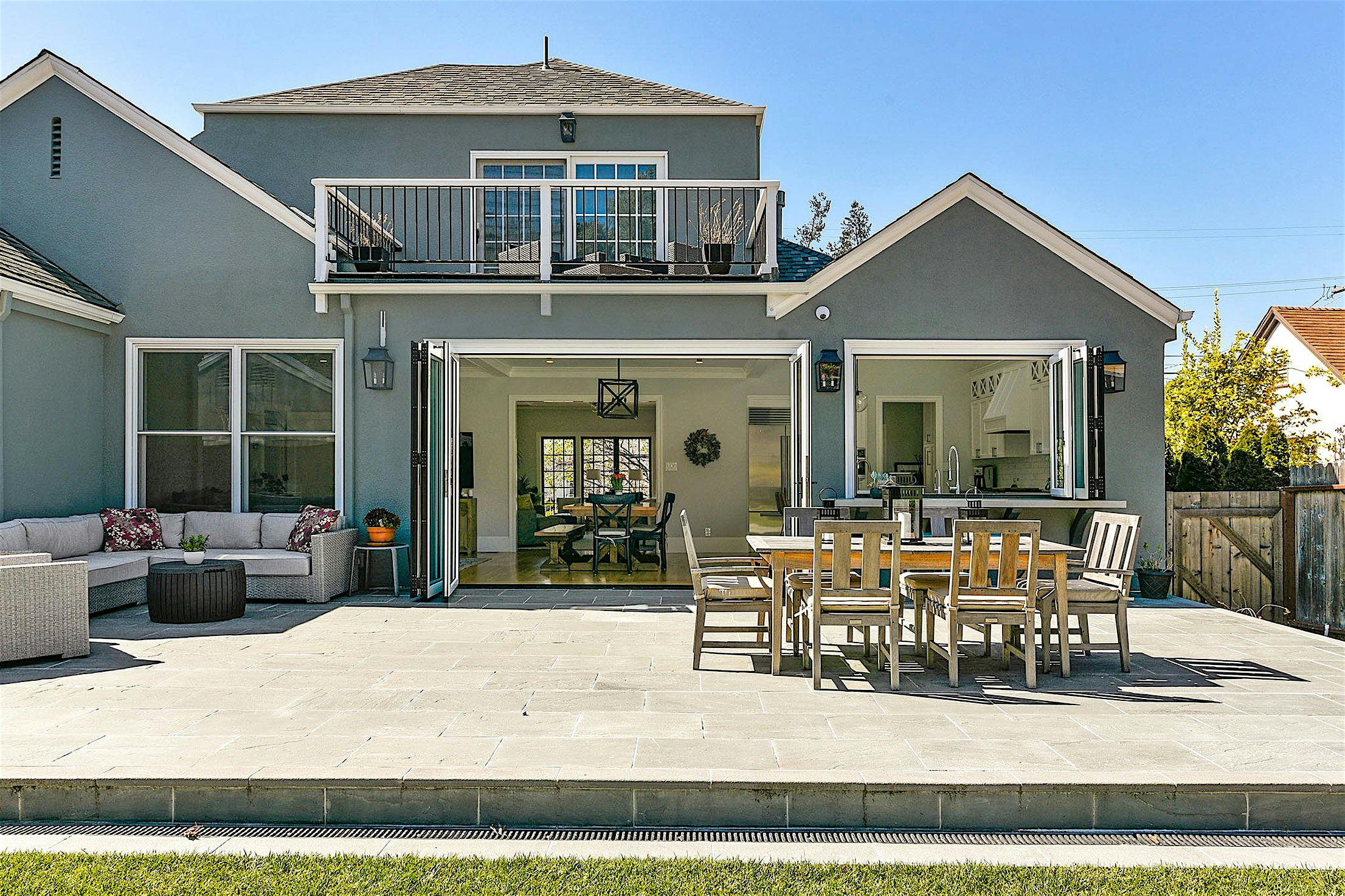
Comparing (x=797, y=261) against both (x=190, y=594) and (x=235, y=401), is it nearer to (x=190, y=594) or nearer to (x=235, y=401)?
(x=235, y=401)

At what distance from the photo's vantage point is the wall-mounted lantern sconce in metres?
7.96

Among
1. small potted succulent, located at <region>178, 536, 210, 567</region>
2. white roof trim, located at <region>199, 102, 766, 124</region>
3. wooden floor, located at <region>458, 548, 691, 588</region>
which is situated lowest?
wooden floor, located at <region>458, 548, 691, 588</region>

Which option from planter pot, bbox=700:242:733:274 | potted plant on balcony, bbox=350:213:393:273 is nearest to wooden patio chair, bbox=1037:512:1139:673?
planter pot, bbox=700:242:733:274

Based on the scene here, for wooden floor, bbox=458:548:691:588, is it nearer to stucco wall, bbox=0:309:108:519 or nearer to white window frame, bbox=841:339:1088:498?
white window frame, bbox=841:339:1088:498

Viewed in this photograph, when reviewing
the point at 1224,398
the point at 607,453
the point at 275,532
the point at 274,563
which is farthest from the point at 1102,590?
the point at 607,453

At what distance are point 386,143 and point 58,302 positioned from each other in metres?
4.31

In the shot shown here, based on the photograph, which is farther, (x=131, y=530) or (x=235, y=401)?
(x=235, y=401)

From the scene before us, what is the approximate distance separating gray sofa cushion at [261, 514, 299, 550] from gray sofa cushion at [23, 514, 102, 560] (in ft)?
4.18

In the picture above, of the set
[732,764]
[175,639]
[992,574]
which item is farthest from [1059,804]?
[175,639]

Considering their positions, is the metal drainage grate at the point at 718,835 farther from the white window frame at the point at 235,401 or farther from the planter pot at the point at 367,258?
the planter pot at the point at 367,258

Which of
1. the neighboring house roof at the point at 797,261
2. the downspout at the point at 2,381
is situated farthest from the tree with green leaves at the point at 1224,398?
the downspout at the point at 2,381

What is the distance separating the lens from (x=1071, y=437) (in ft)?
26.1

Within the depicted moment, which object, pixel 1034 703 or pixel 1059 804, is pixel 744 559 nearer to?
pixel 1034 703

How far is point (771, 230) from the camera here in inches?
320
